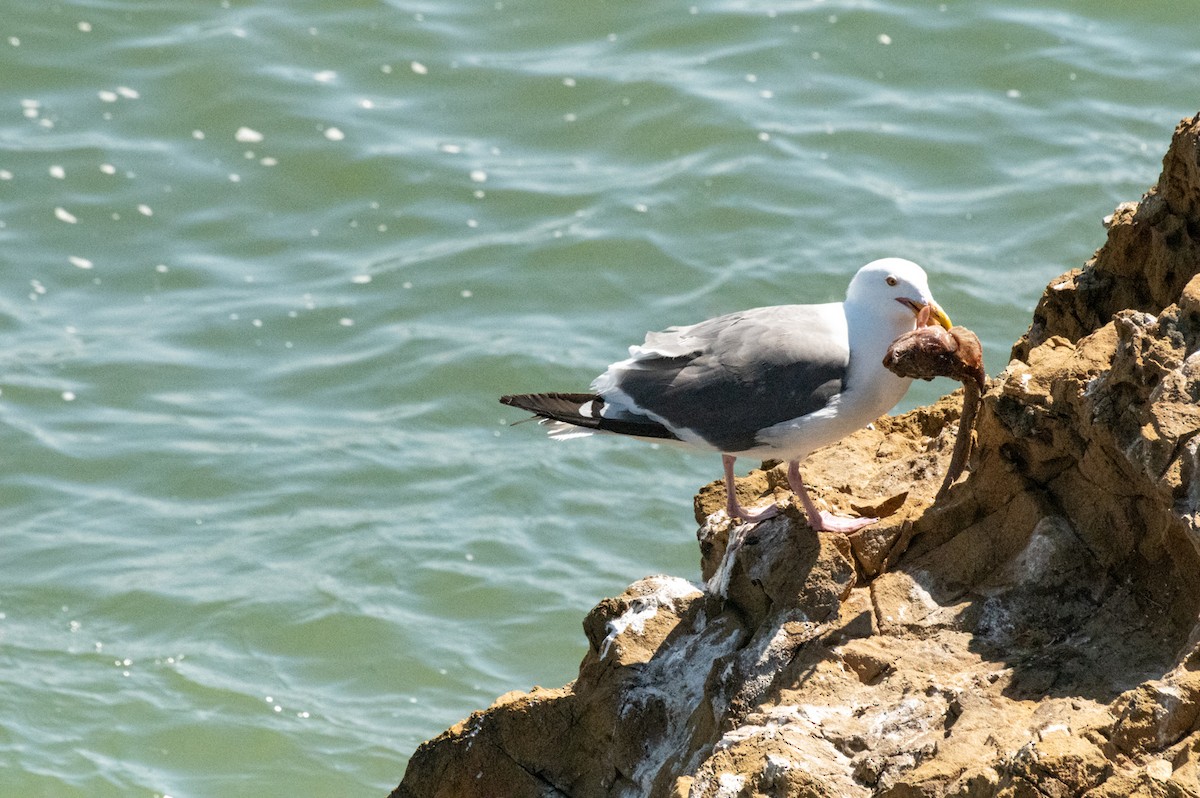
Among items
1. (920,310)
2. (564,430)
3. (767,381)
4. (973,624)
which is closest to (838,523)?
(973,624)

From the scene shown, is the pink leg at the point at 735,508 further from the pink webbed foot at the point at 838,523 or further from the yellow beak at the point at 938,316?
the yellow beak at the point at 938,316

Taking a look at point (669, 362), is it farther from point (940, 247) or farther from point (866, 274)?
point (940, 247)

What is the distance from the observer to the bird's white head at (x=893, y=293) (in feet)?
17.5

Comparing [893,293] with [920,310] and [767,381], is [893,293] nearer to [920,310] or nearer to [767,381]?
[920,310]

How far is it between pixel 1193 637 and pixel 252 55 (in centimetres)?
1125

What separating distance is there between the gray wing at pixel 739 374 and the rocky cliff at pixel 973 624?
330 millimetres

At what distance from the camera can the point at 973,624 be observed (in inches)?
166

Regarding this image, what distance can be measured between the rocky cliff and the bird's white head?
377 mm

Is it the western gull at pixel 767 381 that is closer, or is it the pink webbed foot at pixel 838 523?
the pink webbed foot at pixel 838 523

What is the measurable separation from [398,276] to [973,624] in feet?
25.2

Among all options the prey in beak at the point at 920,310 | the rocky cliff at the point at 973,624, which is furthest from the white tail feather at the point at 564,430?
the prey in beak at the point at 920,310

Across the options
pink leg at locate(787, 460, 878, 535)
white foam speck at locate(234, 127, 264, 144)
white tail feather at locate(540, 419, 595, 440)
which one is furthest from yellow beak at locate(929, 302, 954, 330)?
white foam speck at locate(234, 127, 264, 144)

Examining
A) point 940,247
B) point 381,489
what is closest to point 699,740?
point 381,489

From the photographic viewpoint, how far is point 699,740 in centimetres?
447
